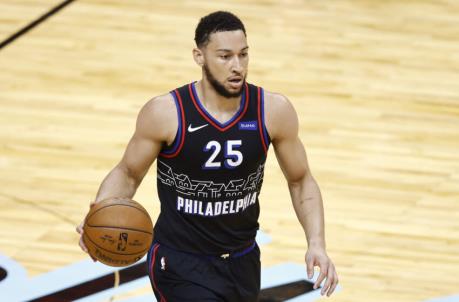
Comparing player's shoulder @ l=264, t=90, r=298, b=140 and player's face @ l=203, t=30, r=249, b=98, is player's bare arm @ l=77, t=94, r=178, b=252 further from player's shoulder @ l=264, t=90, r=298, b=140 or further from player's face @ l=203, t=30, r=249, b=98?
player's shoulder @ l=264, t=90, r=298, b=140

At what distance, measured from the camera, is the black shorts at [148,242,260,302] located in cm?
553

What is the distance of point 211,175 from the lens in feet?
18.0

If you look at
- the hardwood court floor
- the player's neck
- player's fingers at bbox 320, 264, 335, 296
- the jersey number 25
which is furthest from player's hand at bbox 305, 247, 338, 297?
the hardwood court floor

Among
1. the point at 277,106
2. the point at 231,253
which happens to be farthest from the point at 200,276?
the point at 277,106

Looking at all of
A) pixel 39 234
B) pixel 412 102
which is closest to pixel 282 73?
pixel 412 102

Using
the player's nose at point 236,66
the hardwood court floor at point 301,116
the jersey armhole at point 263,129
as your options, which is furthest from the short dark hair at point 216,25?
the hardwood court floor at point 301,116

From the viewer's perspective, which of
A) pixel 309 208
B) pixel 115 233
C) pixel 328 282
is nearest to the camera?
pixel 328 282

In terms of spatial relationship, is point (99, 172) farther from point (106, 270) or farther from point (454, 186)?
point (454, 186)

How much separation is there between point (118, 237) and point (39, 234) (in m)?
2.96

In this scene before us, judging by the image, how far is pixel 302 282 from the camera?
7.65m

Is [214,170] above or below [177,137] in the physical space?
below

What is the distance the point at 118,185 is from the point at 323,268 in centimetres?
108

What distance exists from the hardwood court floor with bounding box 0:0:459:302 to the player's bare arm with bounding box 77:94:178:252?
2.37 metres

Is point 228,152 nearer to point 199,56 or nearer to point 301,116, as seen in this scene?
point 199,56
